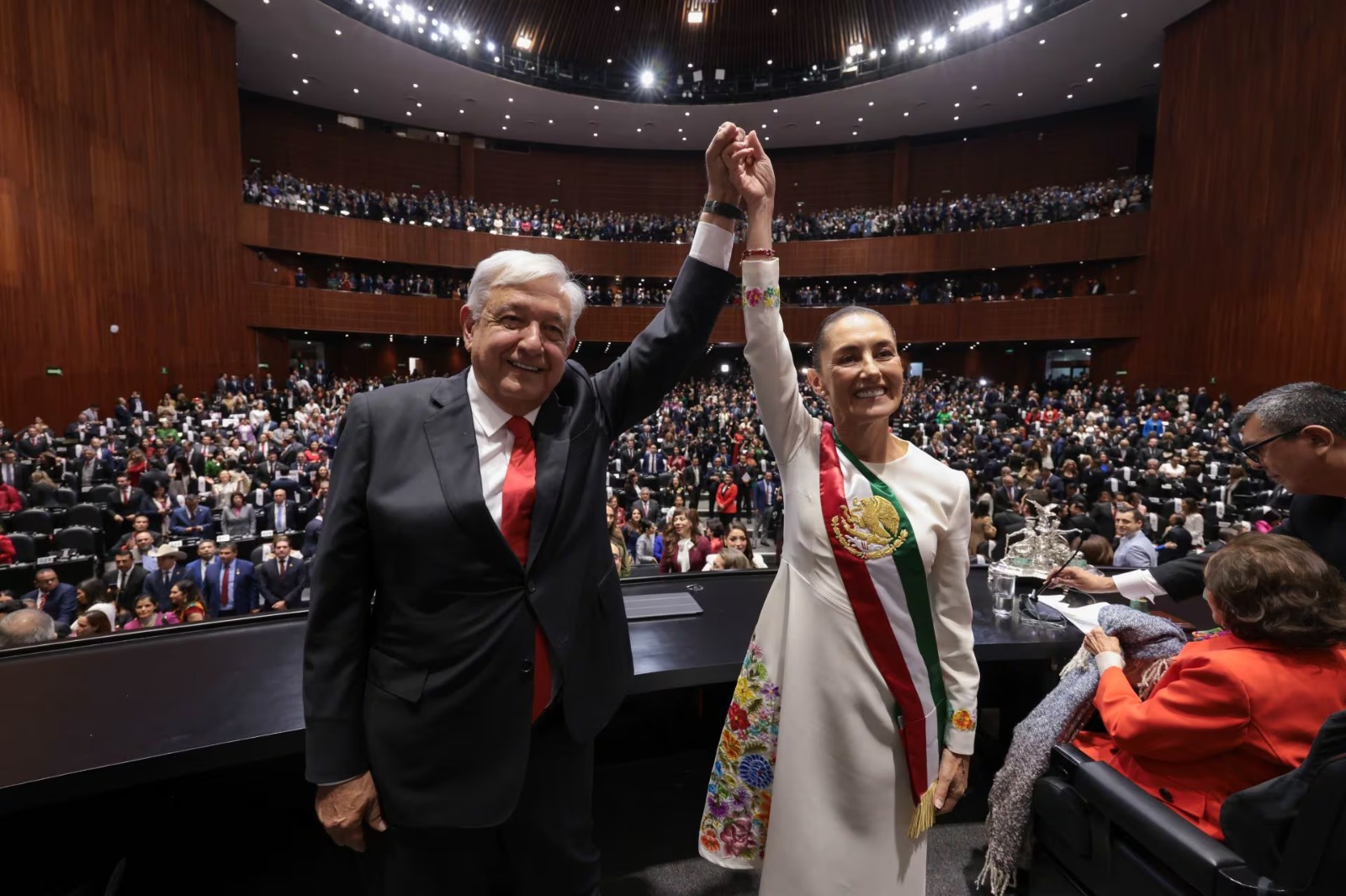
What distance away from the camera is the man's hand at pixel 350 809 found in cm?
117

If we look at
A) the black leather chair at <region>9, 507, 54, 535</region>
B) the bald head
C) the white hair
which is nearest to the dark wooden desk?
the white hair

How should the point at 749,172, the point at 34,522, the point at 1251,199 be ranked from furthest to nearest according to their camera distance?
the point at 1251,199 → the point at 34,522 → the point at 749,172

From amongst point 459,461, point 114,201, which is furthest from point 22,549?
point 114,201

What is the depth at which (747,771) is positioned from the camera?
60.4 inches

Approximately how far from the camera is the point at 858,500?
1460mm

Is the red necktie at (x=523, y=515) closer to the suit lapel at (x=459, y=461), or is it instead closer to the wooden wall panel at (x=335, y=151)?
the suit lapel at (x=459, y=461)

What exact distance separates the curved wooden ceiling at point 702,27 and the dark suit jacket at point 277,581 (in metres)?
17.0

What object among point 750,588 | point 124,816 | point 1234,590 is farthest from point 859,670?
point 124,816

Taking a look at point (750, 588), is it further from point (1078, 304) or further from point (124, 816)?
point (1078, 304)

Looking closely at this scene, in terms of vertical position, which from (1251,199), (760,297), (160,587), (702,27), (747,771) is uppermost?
(702,27)

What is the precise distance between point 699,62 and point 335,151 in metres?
11.2

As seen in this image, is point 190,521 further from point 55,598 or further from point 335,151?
point 335,151

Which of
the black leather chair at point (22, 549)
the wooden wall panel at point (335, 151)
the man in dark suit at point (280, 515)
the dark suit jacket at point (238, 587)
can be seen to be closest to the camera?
the dark suit jacket at point (238, 587)

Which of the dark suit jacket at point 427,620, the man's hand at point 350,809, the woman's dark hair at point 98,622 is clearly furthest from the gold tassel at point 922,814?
the woman's dark hair at point 98,622
